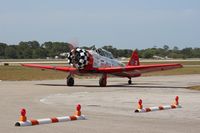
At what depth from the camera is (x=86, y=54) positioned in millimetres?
32594

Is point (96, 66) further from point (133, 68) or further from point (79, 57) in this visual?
point (133, 68)

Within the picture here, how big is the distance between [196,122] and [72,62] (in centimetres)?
1964

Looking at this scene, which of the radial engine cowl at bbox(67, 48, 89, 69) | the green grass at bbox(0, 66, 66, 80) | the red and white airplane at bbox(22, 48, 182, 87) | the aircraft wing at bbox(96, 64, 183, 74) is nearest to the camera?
the radial engine cowl at bbox(67, 48, 89, 69)

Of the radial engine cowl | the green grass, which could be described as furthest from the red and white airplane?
the green grass

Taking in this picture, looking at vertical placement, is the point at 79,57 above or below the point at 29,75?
above

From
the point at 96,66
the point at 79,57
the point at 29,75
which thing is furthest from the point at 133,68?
the point at 29,75

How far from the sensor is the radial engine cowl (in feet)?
106

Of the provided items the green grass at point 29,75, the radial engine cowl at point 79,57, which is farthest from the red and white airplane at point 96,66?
the green grass at point 29,75

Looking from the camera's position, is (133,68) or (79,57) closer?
(79,57)

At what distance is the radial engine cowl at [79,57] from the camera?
32253mm

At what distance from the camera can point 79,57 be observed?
32.3 m

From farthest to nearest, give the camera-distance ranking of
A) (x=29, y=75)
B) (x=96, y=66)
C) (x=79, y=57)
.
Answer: (x=29, y=75) → (x=96, y=66) → (x=79, y=57)

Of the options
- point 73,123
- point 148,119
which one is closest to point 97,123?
point 73,123

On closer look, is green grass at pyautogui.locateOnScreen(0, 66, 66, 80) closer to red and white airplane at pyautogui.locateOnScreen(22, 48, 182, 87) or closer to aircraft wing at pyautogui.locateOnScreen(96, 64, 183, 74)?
red and white airplane at pyautogui.locateOnScreen(22, 48, 182, 87)
